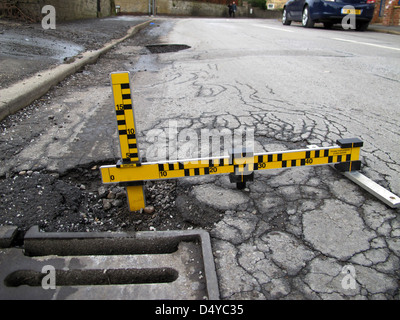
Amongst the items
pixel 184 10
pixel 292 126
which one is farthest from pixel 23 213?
pixel 184 10

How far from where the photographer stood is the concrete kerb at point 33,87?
4000 mm

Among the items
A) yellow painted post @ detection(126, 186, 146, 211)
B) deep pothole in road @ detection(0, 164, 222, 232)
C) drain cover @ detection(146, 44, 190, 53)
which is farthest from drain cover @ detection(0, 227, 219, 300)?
drain cover @ detection(146, 44, 190, 53)

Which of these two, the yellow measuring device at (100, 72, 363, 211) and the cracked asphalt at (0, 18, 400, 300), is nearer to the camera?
the cracked asphalt at (0, 18, 400, 300)

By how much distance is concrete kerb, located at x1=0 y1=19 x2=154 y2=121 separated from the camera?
4000mm

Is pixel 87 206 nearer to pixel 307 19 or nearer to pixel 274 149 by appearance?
pixel 274 149

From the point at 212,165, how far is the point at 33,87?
11.1ft

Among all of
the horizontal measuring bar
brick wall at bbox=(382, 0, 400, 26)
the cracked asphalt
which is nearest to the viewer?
the cracked asphalt

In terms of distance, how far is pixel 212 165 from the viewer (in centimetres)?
235

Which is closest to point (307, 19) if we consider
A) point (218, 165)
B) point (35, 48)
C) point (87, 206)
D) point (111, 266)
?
point (35, 48)

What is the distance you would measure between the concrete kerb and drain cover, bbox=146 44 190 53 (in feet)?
8.93

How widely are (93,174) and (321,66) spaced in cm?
529

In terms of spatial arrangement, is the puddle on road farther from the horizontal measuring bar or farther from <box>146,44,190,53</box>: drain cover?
the horizontal measuring bar

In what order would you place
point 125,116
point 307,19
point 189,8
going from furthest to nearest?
point 189,8 → point 307,19 → point 125,116
